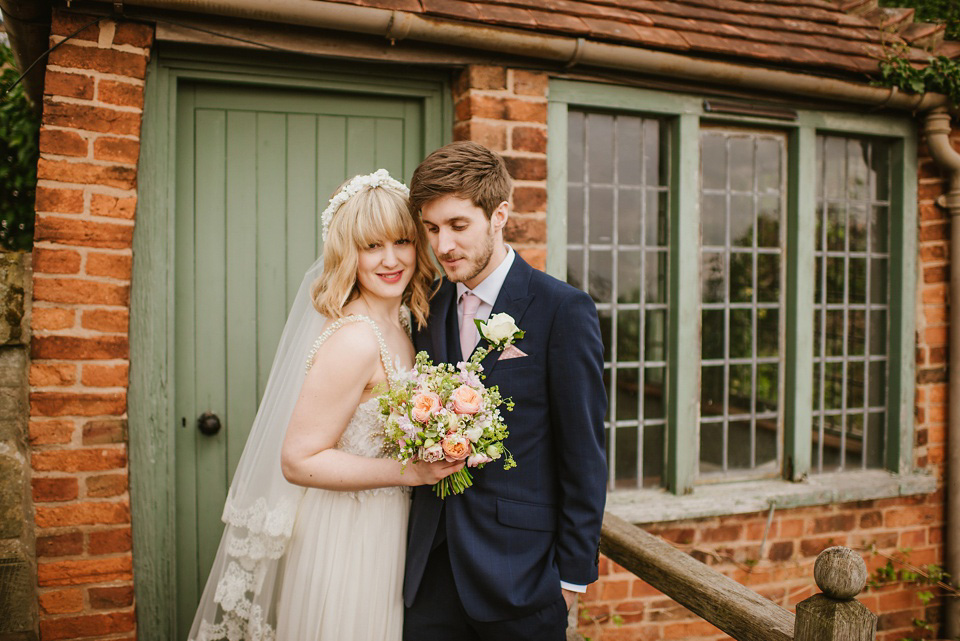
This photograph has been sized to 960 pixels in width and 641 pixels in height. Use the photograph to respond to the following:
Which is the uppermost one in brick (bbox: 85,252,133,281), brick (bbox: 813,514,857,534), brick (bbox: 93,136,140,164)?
brick (bbox: 93,136,140,164)

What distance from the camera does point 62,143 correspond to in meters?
2.77

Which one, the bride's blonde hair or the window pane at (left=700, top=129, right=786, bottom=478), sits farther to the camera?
the window pane at (left=700, top=129, right=786, bottom=478)

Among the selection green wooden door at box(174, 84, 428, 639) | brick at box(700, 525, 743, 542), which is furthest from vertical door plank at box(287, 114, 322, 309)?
brick at box(700, 525, 743, 542)

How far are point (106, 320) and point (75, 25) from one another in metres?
1.21

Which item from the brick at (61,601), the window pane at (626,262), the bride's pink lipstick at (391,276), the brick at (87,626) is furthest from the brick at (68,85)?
the window pane at (626,262)

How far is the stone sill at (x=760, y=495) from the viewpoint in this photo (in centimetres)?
378

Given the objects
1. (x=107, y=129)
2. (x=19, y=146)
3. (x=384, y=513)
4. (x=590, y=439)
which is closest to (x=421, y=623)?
(x=384, y=513)

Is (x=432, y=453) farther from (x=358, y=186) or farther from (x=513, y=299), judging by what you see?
(x=358, y=186)

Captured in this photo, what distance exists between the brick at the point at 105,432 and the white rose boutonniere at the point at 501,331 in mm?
1765

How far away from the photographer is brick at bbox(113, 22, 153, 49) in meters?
2.84

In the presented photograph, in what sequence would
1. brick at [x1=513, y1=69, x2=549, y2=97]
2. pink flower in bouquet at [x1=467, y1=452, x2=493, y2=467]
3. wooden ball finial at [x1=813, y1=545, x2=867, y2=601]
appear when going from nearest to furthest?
wooden ball finial at [x1=813, y1=545, x2=867, y2=601] → pink flower in bouquet at [x1=467, y1=452, x2=493, y2=467] → brick at [x1=513, y1=69, x2=549, y2=97]

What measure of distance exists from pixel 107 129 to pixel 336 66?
106 cm

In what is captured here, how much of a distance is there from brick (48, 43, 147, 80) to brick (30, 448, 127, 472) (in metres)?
1.58

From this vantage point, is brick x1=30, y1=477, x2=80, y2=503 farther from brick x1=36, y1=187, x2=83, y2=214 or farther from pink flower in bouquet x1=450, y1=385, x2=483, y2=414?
pink flower in bouquet x1=450, y1=385, x2=483, y2=414
